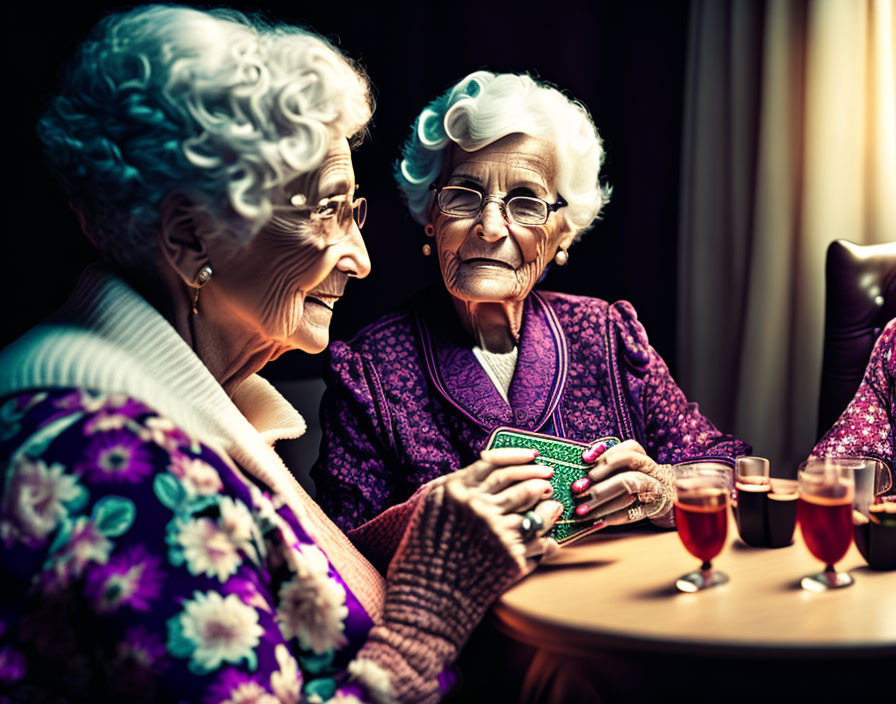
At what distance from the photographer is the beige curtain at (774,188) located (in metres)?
2.56

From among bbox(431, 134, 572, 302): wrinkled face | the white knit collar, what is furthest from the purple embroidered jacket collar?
the white knit collar

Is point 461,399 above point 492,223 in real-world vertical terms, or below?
below

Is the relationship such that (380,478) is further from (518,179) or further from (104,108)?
(104,108)

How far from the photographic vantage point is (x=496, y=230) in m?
1.92

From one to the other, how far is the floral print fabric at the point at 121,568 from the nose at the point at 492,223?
1044 mm

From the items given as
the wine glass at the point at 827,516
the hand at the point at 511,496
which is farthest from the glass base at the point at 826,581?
the hand at the point at 511,496

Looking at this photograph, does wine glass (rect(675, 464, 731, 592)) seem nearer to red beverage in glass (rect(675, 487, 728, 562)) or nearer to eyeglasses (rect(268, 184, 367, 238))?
red beverage in glass (rect(675, 487, 728, 562))

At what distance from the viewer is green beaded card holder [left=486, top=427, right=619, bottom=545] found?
1.48 metres

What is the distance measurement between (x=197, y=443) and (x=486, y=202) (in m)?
1.09

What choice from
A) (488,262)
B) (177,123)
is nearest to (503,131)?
(488,262)

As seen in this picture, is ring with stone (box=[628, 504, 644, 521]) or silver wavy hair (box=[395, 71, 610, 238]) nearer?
ring with stone (box=[628, 504, 644, 521])

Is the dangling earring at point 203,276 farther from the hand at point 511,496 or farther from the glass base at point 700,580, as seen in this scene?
the glass base at point 700,580

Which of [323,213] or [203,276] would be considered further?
[323,213]

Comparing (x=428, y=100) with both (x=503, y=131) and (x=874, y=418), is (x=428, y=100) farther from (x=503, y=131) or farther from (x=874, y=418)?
(x=874, y=418)
